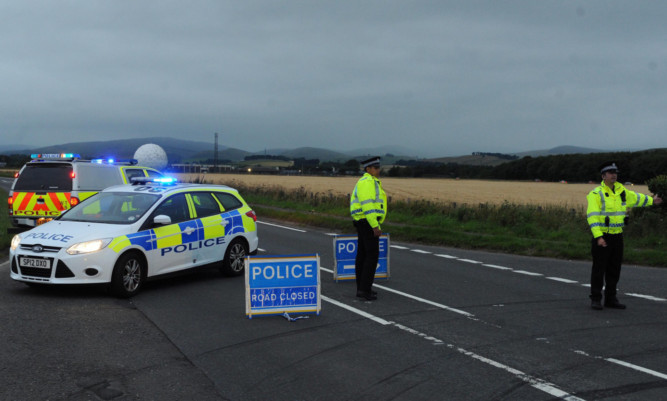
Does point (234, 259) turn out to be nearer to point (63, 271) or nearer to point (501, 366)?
point (63, 271)

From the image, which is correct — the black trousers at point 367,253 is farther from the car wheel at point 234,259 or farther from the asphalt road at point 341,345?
the car wheel at point 234,259

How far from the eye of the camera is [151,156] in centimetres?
4025

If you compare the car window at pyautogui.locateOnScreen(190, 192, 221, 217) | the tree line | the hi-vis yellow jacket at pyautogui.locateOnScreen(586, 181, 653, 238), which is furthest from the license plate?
the tree line

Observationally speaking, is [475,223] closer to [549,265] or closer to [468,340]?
[549,265]

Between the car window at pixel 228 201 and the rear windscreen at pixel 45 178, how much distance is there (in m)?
4.35

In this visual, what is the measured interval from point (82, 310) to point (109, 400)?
132 inches

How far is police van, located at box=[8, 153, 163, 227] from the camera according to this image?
43.3 ft

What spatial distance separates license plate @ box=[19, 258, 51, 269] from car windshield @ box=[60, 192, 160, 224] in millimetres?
1112

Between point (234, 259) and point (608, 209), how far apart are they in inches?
240

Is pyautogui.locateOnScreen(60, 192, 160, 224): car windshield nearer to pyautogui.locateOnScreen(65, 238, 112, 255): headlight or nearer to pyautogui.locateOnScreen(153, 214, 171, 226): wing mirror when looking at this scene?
pyautogui.locateOnScreen(153, 214, 171, 226): wing mirror

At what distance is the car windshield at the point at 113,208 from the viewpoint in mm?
9211

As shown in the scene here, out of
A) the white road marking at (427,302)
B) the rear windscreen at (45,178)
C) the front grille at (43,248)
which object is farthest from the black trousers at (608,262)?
the rear windscreen at (45,178)

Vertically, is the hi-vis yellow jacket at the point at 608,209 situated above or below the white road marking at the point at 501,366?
above

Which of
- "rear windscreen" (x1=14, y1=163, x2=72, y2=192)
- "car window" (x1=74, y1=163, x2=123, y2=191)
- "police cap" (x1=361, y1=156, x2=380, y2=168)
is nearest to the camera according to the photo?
"police cap" (x1=361, y1=156, x2=380, y2=168)
